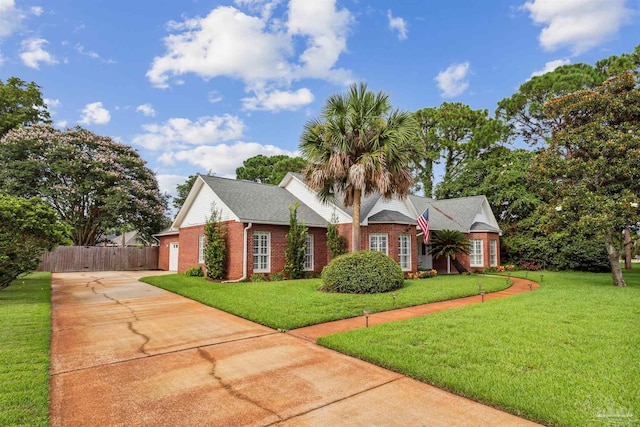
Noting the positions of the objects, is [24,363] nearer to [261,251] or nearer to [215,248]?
[215,248]

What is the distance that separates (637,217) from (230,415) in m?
15.7

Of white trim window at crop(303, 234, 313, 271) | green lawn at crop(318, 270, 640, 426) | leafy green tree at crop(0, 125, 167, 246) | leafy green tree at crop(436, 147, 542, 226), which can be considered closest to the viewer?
green lawn at crop(318, 270, 640, 426)

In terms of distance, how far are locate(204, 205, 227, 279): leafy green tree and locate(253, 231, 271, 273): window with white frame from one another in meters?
1.39

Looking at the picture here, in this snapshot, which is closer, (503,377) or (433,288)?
(503,377)

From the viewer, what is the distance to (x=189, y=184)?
36.1 m

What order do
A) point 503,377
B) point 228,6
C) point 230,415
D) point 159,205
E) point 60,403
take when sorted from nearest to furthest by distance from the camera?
point 230,415 < point 60,403 < point 503,377 < point 228,6 < point 159,205

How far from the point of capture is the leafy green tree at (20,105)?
93.1 feet

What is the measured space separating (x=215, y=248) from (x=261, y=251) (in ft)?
6.65

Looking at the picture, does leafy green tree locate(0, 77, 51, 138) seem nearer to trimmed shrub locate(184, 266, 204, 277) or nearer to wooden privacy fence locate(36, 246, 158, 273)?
wooden privacy fence locate(36, 246, 158, 273)

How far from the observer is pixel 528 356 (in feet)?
17.0

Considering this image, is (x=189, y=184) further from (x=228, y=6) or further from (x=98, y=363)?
(x=98, y=363)

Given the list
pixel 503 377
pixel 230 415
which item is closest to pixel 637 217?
pixel 503 377

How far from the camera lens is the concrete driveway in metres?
3.61

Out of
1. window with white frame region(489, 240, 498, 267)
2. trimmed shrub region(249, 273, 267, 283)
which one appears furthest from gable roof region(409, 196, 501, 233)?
trimmed shrub region(249, 273, 267, 283)
